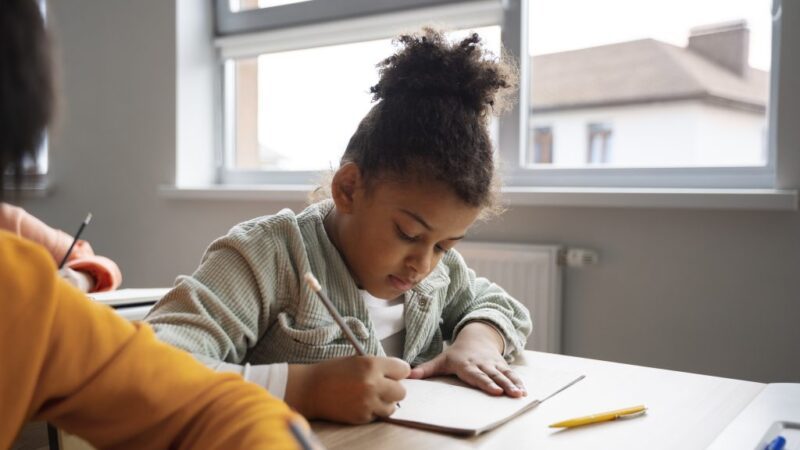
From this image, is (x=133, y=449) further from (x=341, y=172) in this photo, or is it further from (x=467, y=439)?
(x=341, y=172)

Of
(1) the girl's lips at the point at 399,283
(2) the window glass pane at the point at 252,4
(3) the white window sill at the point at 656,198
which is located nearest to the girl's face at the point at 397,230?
(1) the girl's lips at the point at 399,283

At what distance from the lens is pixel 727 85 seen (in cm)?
192

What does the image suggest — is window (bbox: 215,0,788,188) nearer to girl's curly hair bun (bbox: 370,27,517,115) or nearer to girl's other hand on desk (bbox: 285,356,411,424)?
girl's curly hair bun (bbox: 370,27,517,115)

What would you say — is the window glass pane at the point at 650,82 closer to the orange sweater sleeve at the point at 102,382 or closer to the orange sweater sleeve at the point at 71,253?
the orange sweater sleeve at the point at 71,253

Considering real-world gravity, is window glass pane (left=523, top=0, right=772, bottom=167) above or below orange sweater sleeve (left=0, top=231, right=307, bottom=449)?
above

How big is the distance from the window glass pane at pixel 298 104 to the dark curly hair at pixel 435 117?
58.5 inches

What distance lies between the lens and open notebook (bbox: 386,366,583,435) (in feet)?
2.47

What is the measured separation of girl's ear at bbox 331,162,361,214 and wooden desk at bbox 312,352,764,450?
0.39 metres

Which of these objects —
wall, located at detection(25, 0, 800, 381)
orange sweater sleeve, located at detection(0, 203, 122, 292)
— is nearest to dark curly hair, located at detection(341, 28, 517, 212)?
wall, located at detection(25, 0, 800, 381)

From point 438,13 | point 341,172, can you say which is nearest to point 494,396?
point 341,172

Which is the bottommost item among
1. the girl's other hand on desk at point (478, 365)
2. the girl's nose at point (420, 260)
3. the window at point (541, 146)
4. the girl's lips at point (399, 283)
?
the girl's other hand on desk at point (478, 365)

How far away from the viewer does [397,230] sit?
39.6 inches

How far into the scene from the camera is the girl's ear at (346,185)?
41.7 inches

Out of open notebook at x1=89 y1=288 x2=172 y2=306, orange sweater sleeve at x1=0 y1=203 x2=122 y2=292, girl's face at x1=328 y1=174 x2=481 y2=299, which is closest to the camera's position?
girl's face at x1=328 y1=174 x2=481 y2=299
